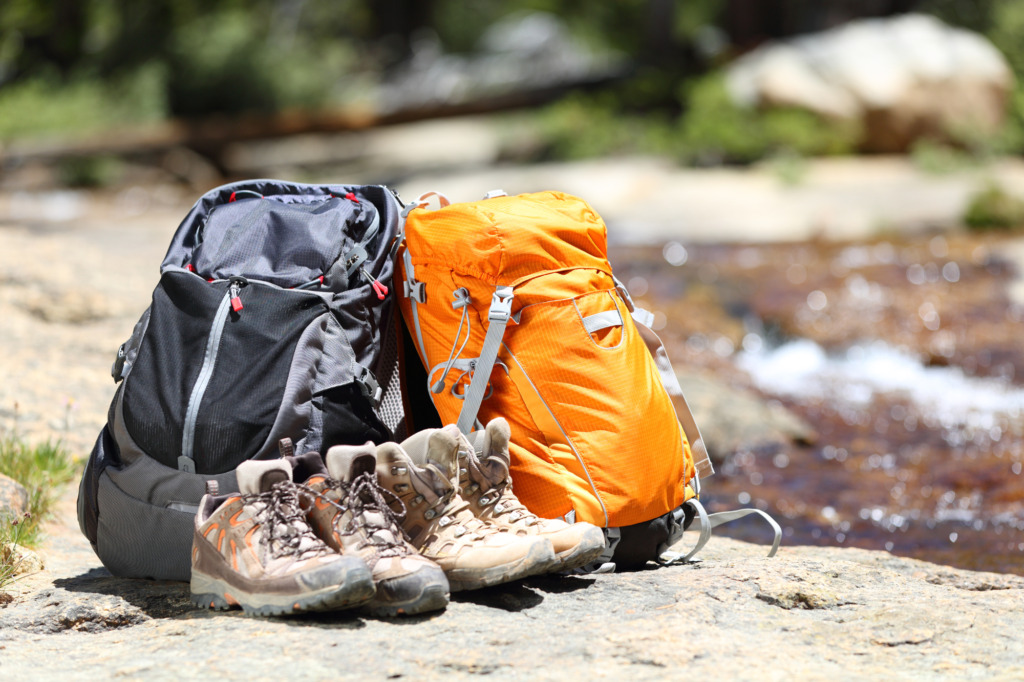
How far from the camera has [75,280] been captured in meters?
6.17

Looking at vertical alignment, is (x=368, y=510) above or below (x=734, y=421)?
above

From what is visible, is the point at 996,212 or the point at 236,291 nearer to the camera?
the point at 236,291

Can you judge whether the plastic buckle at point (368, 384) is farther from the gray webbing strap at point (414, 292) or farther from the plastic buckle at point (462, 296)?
the plastic buckle at point (462, 296)

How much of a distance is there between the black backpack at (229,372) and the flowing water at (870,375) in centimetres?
214

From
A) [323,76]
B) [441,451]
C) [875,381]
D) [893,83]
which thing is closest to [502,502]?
[441,451]

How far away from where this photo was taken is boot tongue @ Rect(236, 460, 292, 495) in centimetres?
245

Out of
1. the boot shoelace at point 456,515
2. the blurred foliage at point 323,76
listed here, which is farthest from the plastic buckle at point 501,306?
the blurred foliage at point 323,76

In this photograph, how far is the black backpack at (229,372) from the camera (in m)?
2.61

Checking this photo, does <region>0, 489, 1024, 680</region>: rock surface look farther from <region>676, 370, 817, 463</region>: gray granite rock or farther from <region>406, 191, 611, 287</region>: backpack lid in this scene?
<region>676, 370, 817, 463</region>: gray granite rock

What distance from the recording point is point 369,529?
245cm

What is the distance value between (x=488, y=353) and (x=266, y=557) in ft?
2.79

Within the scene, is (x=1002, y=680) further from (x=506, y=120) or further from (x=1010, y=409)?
(x=506, y=120)

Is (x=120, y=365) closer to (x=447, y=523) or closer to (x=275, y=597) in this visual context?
(x=275, y=597)

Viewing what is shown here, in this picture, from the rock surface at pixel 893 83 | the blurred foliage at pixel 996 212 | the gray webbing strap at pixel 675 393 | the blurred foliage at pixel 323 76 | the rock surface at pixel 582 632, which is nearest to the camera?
the rock surface at pixel 582 632
